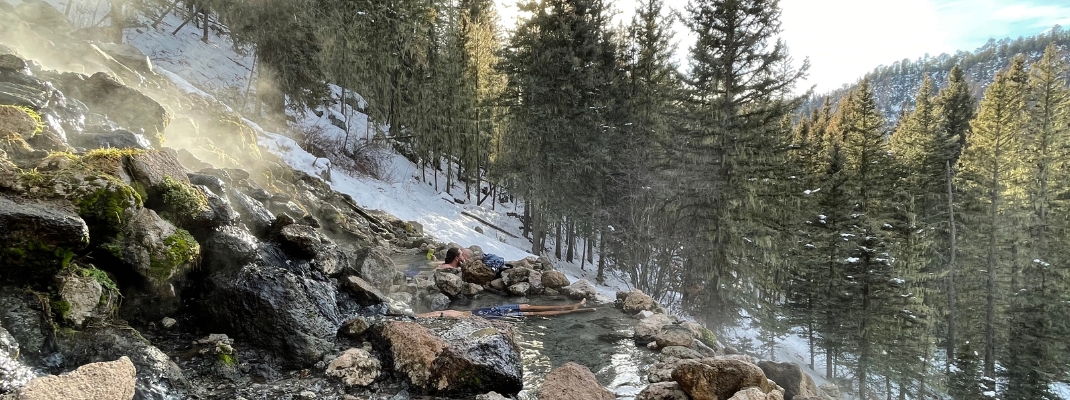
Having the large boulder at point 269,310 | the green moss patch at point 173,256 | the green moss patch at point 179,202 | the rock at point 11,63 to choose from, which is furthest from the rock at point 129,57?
the large boulder at point 269,310

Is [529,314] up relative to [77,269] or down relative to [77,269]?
down

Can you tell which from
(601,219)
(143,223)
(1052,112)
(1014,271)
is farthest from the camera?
(1014,271)

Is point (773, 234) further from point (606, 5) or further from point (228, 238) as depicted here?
point (228, 238)

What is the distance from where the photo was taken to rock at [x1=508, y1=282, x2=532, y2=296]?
33.2ft

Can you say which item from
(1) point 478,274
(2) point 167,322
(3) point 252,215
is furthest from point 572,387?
(1) point 478,274

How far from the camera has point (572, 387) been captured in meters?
4.79

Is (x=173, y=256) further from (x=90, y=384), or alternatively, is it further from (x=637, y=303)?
(x=637, y=303)

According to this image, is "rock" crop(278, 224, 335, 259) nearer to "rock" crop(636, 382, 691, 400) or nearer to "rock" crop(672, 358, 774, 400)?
"rock" crop(636, 382, 691, 400)

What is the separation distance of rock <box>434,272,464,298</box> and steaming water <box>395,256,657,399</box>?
24 centimetres

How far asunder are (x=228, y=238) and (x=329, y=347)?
5.85ft

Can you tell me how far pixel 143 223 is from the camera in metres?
4.63

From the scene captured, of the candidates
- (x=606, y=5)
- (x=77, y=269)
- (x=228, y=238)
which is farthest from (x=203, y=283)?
(x=606, y=5)

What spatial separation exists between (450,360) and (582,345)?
2.88 m

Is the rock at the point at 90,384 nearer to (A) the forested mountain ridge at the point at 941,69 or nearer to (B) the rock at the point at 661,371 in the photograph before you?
(B) the rock at the point at 661,371
